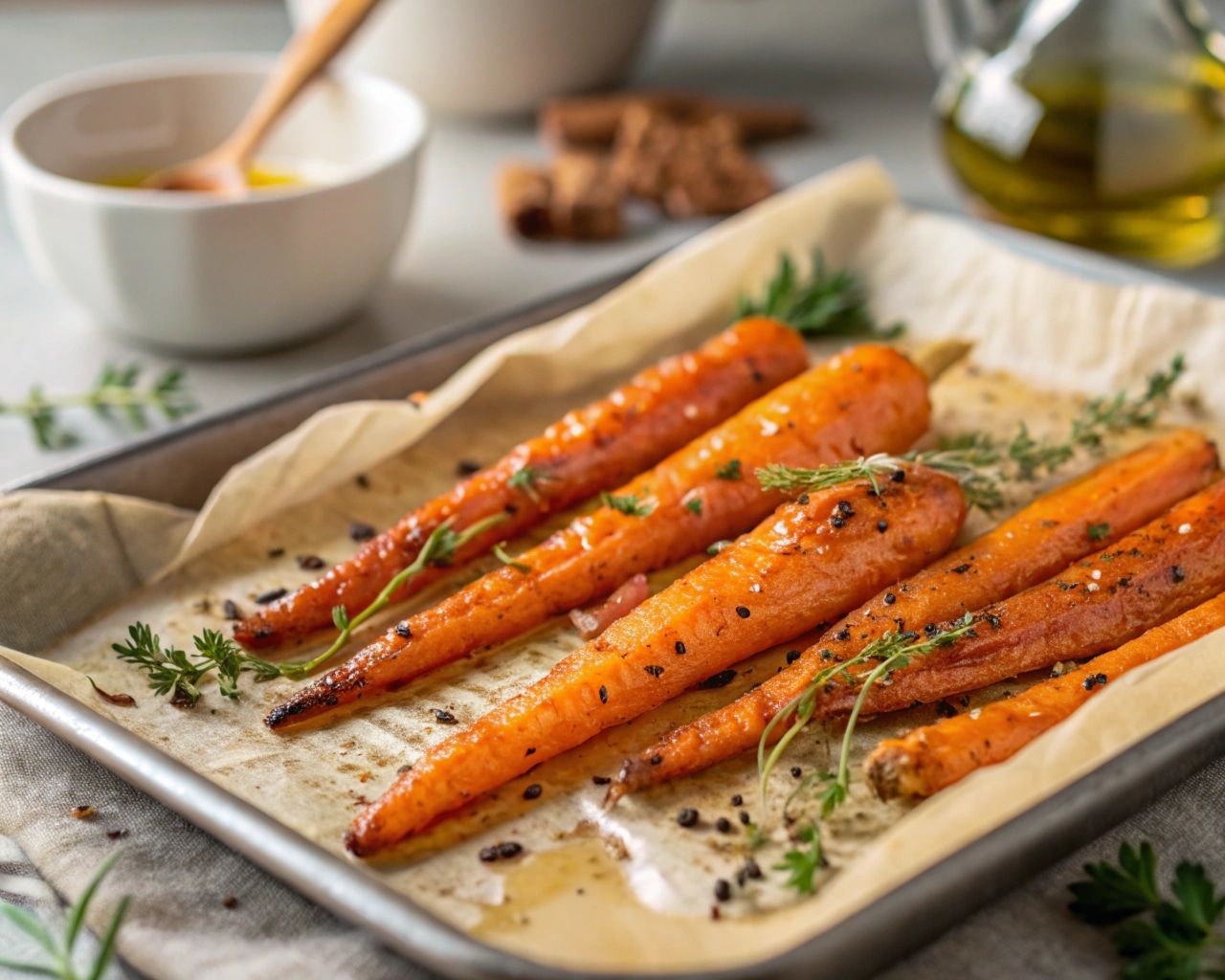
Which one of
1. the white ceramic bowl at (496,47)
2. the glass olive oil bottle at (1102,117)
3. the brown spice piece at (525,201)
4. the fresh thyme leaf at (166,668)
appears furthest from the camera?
the white ceramic bowl at (496,47)

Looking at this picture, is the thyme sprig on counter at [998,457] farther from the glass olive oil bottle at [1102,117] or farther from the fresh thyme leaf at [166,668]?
the fresh thyme leaf at [166,668]

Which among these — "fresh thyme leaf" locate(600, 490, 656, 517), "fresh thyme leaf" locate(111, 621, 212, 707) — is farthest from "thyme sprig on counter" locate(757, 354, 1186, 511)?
"fresh thyme leaf" locate(111, 621, 212, 707)

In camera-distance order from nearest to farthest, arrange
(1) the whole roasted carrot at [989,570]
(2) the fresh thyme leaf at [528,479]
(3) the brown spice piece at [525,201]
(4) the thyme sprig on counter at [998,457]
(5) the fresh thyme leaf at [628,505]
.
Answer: (1) the whole roasted carrot at [989,570] < (4) the thyme sprig on counter at [998,457] < (5) the fresh thyme leaf at [628,505] < (2) the fresh thyme leaf at [528,479] < (3) the brown spice piece at [525,201]

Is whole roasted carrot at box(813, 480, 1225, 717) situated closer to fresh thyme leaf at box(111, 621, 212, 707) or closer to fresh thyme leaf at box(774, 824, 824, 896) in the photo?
fresh thyme leaf at box(774, 824, 824, 896)

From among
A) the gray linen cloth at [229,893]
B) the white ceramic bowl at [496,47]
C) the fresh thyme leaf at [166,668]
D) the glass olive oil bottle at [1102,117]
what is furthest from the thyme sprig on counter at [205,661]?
the white ceramic bowl at [496,47]

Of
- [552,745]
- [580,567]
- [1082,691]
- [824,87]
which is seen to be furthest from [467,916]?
[824,87]

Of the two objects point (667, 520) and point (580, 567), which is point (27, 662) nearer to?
point (580, 567)

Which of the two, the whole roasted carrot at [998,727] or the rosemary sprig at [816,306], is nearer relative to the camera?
the whole roasted carrot at [998,727]
